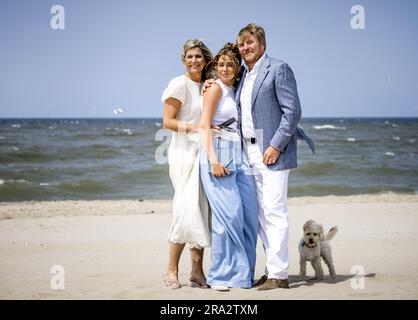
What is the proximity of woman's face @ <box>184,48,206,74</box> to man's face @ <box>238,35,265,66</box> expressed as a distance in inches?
15.3

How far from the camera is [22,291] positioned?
16.4 feet

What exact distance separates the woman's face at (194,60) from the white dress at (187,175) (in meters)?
0.11

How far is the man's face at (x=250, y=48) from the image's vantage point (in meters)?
4.71

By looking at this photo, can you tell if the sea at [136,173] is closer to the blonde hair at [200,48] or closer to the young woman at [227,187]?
the blonde hair at [200,48]

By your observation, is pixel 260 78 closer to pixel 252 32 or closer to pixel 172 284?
pixel 252 32

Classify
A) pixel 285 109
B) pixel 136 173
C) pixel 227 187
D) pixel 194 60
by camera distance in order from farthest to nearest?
pixel 136 173 → pixel 194 60 → pixel 227 187 → pixel 285 109

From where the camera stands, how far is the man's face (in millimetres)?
4715

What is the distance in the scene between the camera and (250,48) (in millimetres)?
4727

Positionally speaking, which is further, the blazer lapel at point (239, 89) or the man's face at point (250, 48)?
the blazer lapel at point (239, 89)

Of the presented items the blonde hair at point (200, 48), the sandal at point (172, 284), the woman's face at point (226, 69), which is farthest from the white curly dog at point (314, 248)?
the blonde hair at point (200, 48)

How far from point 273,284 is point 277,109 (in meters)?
1.50

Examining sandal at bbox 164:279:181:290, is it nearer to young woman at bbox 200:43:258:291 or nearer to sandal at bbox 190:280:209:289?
sandal at bbox 190:280:209:289

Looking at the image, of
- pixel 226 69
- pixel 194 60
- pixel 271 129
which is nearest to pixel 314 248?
pixel 271 129
